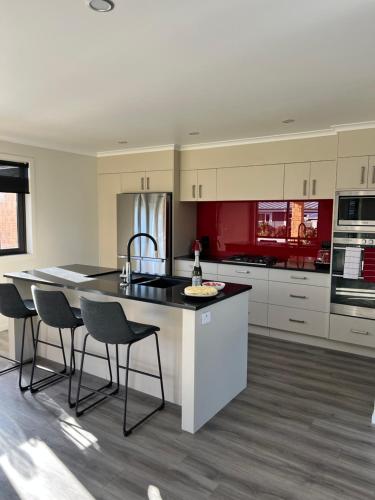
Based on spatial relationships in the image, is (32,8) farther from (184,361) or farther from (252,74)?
(184,361)

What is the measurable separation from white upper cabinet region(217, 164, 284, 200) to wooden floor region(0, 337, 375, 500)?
226 centimetres

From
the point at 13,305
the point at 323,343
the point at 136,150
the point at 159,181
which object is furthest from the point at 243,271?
the point at 13,305

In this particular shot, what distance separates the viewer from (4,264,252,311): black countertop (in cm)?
253

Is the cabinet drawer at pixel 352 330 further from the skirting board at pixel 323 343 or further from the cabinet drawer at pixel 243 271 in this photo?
the cabinet drawer at pixel 243 271

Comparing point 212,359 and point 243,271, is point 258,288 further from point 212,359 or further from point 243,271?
point 212,359

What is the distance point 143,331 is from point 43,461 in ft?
3.22

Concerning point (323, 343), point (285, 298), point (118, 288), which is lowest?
point (323, 343)

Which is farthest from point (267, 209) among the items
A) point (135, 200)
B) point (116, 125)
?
point (116, 125)

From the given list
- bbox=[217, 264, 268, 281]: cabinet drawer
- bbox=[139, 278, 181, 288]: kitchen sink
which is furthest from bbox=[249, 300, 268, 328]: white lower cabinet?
bbox=[139, 278, 181, 288]: kitchen sink

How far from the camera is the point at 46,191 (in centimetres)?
501

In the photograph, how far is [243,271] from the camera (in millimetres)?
4551

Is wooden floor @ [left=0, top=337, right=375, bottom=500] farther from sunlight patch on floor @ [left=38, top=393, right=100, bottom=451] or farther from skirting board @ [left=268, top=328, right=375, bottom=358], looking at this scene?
skirting board @ [left=268, top=328, right=375, bottom=358]

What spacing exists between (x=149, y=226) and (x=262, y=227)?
1554 mm

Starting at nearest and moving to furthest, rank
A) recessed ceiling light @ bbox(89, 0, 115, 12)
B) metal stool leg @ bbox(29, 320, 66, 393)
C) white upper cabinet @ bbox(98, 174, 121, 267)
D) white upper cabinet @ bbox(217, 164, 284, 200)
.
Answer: recessed ceiling light @ bbox(89, 0, 115, 12)
metal stool leg @ bbox(29, 320, 66, 393)
white upper cabinet @ bbox(217, 164, 284, 200)
white upper cabinet @ bbox(98, 174, 121, 267)
